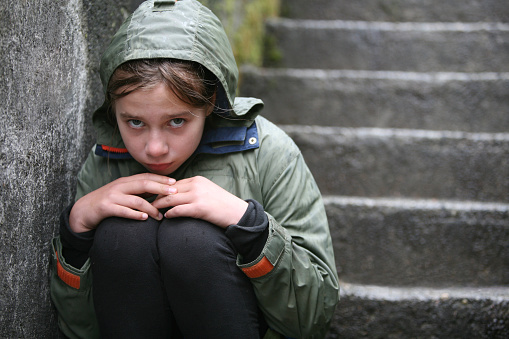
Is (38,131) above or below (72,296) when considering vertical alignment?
above

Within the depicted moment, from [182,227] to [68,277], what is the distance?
0.34 metres

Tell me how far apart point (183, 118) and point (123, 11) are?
61 cm

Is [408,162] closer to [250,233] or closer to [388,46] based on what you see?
[388,46]

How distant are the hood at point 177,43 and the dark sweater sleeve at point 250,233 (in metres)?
0.29

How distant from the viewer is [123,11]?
1.61 m

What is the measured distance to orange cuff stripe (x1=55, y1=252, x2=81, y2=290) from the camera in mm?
1257

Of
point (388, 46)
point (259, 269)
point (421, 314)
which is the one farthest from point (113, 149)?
point (388, 46)

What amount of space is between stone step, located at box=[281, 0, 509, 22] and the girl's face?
2.29 metres

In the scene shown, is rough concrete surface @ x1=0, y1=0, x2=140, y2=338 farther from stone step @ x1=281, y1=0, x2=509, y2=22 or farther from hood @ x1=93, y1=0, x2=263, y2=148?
stone step @ x1=281, y1=0, x2=509, y2=22

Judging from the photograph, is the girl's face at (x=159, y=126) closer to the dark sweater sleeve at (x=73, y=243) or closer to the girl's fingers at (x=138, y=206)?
the girl's fingers at (x=138, y=206)

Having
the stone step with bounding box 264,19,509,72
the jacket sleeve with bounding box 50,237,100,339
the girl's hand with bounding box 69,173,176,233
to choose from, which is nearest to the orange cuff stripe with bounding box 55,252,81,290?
the jacket sleeve with bounding box 50,237,100,339

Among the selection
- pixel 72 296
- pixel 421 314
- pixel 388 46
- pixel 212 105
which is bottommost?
pixel 421 314

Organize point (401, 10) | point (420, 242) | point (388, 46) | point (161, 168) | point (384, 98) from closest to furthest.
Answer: point (161, 168) → point (420, 242) → point (384, 98) → point (388, 46) → point (401, 10)

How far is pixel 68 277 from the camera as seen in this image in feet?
4.14
